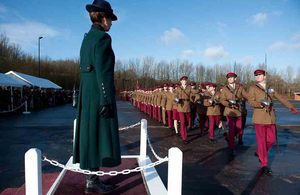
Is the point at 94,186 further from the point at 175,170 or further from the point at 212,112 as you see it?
Result: the point at 212,112

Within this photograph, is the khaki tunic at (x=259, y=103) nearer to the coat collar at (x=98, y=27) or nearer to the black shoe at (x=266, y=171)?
the black shoe at (x=266, y=171)

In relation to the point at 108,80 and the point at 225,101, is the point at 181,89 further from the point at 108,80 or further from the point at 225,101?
the point at 108,80

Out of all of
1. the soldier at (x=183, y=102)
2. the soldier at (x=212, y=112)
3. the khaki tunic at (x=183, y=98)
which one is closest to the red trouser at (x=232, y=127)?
the soldier at (x=212, y=112)

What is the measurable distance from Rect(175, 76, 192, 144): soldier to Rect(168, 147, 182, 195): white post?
23.8ft

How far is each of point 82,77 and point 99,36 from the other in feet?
1.83

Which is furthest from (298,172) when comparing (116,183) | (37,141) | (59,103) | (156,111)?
(59,103)

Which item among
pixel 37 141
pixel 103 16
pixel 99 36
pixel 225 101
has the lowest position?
pixel 37 141

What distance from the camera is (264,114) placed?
23.2 feet

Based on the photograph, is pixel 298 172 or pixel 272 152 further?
pixel 272 152

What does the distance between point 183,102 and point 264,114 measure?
4.46 meters

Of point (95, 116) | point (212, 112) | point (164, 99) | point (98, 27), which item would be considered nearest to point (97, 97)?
point (95, 116)

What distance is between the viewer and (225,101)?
31.4 ft

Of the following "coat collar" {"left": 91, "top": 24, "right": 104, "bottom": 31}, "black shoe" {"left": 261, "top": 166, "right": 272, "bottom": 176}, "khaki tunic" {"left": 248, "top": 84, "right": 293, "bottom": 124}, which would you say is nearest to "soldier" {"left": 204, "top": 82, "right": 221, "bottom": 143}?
"khaki tunic" {"left": 248, "top": 84, "right": 293, "bottom": 124}

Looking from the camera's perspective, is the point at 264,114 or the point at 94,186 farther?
the point at 264,114
